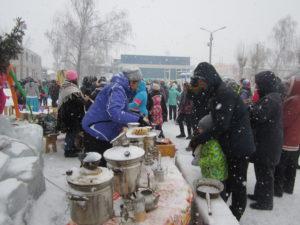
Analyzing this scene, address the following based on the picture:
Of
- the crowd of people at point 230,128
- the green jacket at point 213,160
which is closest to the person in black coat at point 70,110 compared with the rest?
the crowd of people at point 230,128

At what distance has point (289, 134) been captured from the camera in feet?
15.7

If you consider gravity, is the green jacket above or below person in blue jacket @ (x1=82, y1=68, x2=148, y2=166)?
below

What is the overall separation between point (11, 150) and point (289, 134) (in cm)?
415

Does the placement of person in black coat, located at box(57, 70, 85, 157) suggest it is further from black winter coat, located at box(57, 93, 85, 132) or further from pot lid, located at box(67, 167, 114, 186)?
pot lid, located at box(67, 167, 114, 186)

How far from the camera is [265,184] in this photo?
4.20m

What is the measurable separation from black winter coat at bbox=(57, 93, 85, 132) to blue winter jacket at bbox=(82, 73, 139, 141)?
9.86 feet

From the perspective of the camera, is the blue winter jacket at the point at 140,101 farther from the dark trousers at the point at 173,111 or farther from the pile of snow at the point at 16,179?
the dark trousers at the point at 173,111

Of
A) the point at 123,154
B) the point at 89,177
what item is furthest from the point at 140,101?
the point at 89,177

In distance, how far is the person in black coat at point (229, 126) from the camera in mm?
3225

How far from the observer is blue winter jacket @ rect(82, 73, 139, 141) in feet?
10.1

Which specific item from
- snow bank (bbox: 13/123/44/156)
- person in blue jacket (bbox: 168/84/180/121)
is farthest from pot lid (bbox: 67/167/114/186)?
person in blue jacket (bbox: 168/84/180/121)

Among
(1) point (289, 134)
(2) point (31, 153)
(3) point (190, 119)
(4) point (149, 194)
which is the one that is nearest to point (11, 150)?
(2) point (31, 153)

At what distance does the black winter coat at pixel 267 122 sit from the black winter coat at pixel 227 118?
83cm

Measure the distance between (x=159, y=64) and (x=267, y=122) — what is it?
68.1 metres
